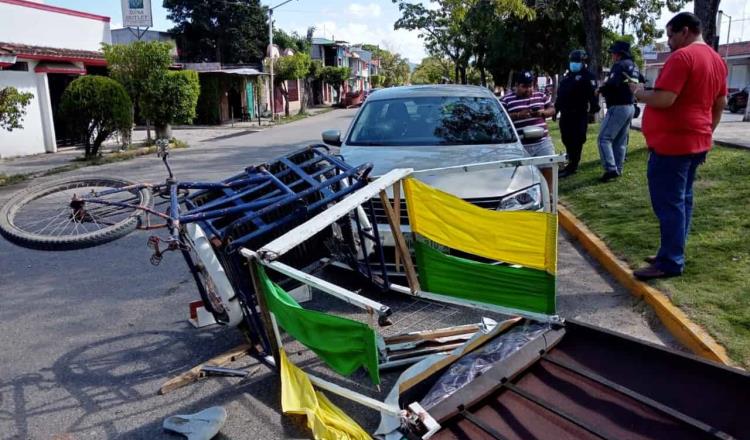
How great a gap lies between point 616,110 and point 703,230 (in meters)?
2.65

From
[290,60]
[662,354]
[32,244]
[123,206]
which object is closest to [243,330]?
[123,206]

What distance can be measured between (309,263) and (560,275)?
7.90ft

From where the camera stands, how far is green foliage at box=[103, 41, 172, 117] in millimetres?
17719

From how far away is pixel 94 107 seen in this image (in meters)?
15.6

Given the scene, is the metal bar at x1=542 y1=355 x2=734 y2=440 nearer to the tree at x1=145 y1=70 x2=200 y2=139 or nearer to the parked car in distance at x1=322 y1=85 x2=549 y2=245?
the parked car in distance at x1=322 y1=85 x2=549 y2=245

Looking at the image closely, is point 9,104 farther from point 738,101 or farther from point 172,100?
point 738,101

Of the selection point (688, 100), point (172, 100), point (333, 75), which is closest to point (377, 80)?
point (333, 75)

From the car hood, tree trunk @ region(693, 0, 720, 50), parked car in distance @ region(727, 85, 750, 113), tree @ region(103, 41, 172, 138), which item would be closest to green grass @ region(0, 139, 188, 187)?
tree @ region(103, 41, 172, 138)

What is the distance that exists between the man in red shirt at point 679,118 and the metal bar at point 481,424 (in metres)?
2.62

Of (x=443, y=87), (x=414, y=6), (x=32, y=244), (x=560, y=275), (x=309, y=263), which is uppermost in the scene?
(x=414, y=6)

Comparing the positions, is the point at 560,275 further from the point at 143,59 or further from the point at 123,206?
the point at 143,59

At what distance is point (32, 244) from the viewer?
3615 millimetres

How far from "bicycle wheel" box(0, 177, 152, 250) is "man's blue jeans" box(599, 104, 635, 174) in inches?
242

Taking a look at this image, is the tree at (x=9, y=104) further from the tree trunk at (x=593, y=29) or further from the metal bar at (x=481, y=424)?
the metal bar at (x=481, y=424)
